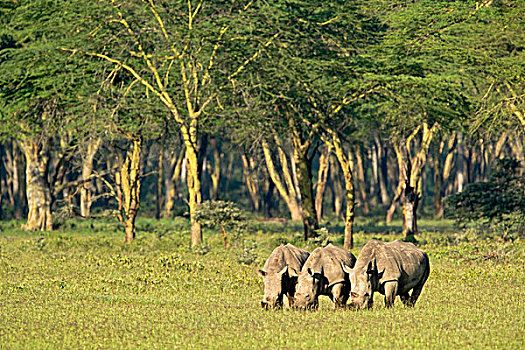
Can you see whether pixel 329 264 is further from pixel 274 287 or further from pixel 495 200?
pixel 495 200

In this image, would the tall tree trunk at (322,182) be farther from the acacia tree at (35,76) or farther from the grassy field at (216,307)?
the grassy field at (216,307)

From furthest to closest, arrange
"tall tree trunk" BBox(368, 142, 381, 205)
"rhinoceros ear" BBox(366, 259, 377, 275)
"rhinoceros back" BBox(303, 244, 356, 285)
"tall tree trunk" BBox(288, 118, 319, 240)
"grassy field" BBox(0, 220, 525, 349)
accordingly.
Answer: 1. "tall tree trunk" BBox(368, 142, 381, 205)
2. "tall tree trunk" BBox(288, 118, 319, 240)
3. "rhinoceros back" BBox(303, 244, 356, 285)
4. "rhinoceros ear" BBox(366, 259, 377, 275)
5. "grassy field" BBox(0, 220, 525, 349)

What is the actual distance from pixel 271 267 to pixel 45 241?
56.2 ft

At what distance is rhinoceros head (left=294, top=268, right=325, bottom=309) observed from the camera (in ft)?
50.8

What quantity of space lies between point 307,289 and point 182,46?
16.1 meters

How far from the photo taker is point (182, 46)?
2966cm

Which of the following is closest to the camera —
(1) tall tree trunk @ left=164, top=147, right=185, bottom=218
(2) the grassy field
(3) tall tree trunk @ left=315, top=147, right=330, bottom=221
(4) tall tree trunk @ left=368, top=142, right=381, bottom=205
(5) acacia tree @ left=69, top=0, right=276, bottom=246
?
(2) the grassy field

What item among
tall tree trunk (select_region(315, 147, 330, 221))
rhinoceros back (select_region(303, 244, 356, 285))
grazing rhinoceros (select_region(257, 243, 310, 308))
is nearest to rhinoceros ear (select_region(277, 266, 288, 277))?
grazing rhinoceros (select_region(257, 243, 310, 308))

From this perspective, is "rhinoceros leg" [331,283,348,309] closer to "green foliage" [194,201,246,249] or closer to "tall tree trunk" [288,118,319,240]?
"green foliage" [194,201,246,249]

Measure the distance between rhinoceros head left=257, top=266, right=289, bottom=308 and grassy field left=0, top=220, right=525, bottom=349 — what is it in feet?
0.82

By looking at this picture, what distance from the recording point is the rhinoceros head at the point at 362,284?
49.5 ft

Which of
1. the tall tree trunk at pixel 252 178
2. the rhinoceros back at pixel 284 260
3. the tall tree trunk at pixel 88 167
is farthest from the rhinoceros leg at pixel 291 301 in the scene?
the tall tree trunk at pixel 252 178

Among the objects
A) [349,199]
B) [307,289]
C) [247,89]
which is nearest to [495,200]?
[349,199]

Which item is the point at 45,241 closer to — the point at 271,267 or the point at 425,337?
the point at 271,267
